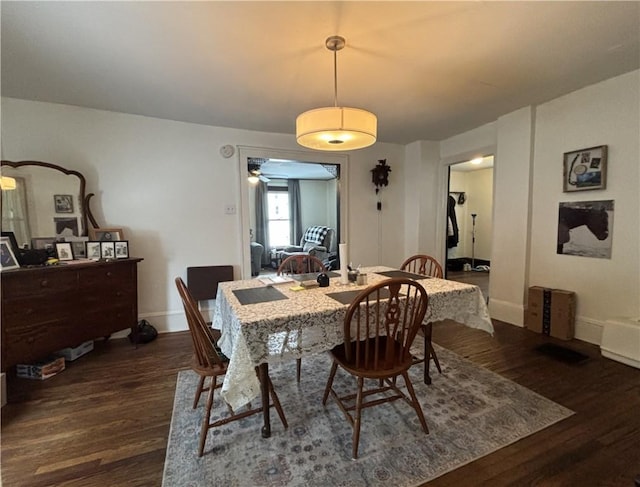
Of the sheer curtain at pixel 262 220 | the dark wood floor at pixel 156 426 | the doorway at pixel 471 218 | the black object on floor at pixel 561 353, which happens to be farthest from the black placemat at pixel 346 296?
the sheer curtain at pixel 262 220

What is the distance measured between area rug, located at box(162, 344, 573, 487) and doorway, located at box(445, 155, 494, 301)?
198 inches

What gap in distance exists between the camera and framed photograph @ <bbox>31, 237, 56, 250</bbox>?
8.55 feet

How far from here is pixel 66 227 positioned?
2.78 meters

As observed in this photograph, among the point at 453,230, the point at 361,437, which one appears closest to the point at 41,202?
the point at 361,437

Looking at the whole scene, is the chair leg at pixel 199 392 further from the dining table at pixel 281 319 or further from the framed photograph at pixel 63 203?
the framed photograph at pixel 63 203

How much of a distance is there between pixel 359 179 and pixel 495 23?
2.63 metres

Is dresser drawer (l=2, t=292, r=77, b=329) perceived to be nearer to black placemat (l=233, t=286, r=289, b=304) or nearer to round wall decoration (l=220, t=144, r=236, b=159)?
black placemat (l=233, t=286, r=289, b=304)

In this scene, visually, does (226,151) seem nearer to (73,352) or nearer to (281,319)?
(73,352)

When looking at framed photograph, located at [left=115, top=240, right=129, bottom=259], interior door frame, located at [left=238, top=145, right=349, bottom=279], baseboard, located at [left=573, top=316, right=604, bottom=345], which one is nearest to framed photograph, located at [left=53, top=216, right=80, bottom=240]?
framed photograph, located at [left=115, top=240, right=129, bottom=259]

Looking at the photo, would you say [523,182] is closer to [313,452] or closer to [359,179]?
[359,179]

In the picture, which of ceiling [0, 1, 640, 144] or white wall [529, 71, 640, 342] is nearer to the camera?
ceiling [0, 1, 640, 144]

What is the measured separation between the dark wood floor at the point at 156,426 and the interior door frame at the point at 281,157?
1.45m

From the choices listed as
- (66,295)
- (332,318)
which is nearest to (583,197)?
(332,318)

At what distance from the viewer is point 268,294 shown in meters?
1.85
